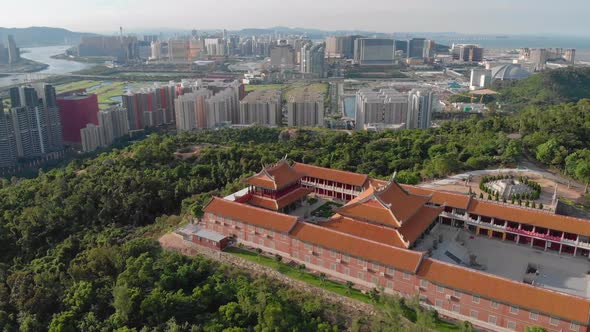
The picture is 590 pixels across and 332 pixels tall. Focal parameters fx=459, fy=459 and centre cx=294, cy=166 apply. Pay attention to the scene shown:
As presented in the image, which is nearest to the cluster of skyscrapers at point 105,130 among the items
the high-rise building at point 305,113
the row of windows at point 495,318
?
the high-rise building at point 305,113

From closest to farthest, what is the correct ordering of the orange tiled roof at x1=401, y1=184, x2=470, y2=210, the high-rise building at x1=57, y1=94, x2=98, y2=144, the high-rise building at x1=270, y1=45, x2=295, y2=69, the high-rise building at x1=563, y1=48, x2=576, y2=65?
the orange tiled roof at x1=401, y1=184, x2=470, y2=210 → the high-rise building at x1=57, y1=94, x2=98, y2=144 → the high-rise building at x1=563, y1=48, x2=576, y2=65 → the high-rise building at x1=270, y1=45, x2=295, y2=69

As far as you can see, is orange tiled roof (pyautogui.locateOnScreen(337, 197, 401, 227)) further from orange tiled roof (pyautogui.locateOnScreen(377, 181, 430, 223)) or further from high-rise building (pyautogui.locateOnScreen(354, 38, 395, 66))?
high-rise building (pyautogui.locateOnScreen(354, 38, 395, 66))

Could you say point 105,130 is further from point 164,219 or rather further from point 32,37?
point 32,37

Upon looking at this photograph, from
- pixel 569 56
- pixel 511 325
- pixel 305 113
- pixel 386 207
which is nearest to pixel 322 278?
pixel 386 207

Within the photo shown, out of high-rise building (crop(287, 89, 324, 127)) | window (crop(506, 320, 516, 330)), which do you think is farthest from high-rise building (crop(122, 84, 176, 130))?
window (crop(506, 320, 516, 330))

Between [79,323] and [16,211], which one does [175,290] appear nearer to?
[79,323]

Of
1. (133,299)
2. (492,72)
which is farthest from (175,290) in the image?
(492,72)
